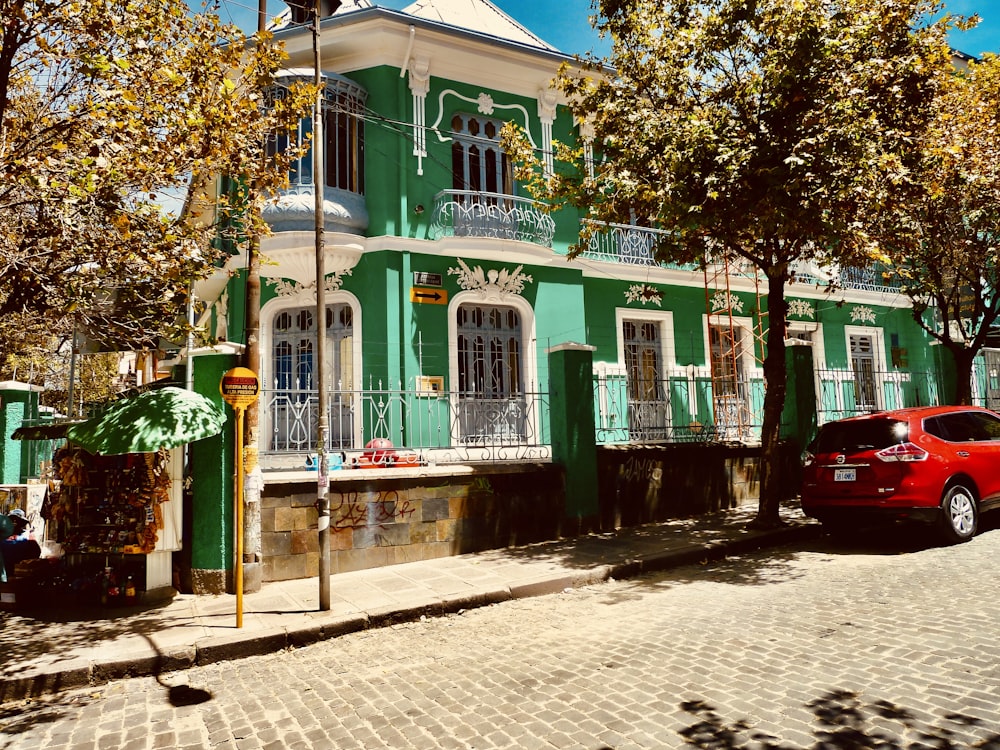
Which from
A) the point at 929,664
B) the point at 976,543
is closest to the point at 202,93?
the point at 929,664

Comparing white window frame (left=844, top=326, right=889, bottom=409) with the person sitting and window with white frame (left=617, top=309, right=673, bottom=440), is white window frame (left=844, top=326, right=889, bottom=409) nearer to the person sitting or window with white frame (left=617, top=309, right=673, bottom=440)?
window with white frame (left=617, top=309, right=673, bottom=440)

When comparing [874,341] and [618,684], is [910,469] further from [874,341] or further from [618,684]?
[874,341]

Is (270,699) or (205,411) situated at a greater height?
(205,411)

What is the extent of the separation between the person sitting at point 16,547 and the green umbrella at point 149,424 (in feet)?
5.77

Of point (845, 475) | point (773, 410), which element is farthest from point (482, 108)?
point (845, 475)

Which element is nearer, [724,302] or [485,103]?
[485,103]

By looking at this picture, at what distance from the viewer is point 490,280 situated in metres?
13.1

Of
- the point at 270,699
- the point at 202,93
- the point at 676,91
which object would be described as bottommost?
the point at 270,699

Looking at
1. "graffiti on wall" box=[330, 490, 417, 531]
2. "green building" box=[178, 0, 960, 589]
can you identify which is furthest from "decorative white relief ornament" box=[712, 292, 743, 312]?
"graffiti on wall" box=[330, 490, 417, 531]

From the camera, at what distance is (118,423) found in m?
6.03

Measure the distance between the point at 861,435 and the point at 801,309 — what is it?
33.0 feet

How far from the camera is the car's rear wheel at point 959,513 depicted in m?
7.61

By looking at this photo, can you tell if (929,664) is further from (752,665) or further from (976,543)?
(976,543)

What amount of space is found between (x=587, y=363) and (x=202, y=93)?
602 cm
